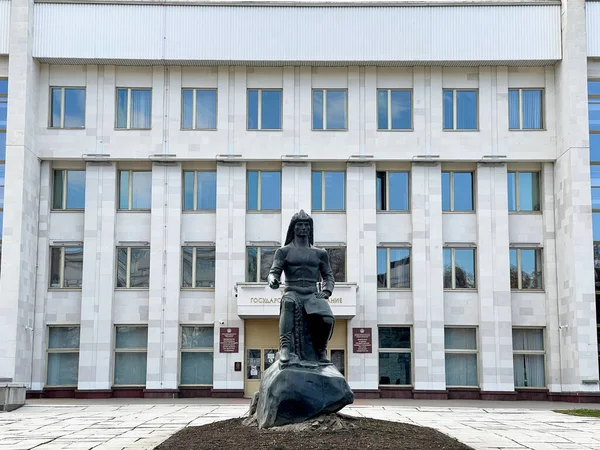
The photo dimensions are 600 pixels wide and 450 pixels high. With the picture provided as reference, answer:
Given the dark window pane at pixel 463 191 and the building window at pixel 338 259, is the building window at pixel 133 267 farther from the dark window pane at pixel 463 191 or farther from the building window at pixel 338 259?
the dark window pane at pixel 463 191

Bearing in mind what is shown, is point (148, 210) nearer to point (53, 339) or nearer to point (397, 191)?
point (53, 339)

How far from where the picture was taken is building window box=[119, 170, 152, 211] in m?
37.0

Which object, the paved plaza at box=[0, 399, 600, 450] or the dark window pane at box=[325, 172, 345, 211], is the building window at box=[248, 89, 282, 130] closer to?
the dark window pane at box=[325, 172, 345, 211]

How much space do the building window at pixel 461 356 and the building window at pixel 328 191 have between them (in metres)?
7.59

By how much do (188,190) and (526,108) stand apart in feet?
52.7

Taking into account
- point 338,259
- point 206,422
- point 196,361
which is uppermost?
point 338,259

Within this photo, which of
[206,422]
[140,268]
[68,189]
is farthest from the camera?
[68,189]

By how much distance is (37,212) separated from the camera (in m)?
36.5

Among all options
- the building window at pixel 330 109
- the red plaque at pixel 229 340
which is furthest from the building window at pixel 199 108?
the red plaque at pixel 229 340

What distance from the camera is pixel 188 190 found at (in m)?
37.2

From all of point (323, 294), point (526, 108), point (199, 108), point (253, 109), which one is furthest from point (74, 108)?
point (323, 294)

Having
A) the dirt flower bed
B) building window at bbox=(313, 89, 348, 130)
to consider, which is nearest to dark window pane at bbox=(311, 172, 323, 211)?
A: building window at bbox=(313, 89, 348, 130)

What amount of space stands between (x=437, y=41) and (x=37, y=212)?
19.6 m

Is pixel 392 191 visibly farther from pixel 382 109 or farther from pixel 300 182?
pixel 300 182
